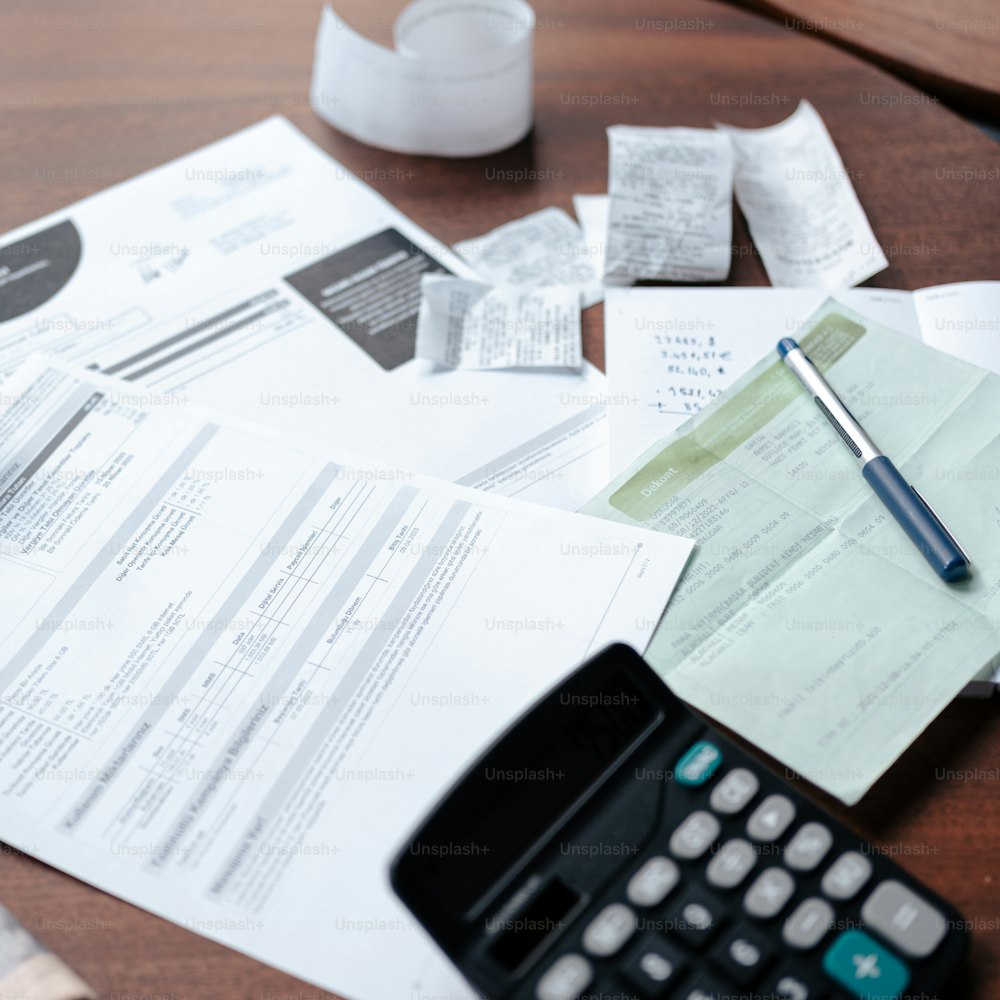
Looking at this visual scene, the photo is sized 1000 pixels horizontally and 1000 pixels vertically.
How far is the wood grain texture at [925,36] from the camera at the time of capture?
2.59 ft

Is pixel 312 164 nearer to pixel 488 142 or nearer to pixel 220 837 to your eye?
pixel 488 142

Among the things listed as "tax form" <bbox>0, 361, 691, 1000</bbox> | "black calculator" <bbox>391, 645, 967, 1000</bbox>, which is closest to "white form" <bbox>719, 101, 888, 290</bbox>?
"tax form" <bbox>0, 361, 691, 1000</bbox>

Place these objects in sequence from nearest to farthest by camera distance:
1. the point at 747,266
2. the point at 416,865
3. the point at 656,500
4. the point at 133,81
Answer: the point at 416,865 → the point at 656,500 → the point at 747,266 → the point at 133,81

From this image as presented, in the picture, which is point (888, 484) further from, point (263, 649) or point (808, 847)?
point (263, 649)

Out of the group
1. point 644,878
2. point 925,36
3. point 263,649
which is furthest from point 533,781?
point 925,36

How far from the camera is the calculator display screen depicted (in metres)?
0.39

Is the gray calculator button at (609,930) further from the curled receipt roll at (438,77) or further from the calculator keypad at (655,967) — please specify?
the curled receipt roll at (438,77)

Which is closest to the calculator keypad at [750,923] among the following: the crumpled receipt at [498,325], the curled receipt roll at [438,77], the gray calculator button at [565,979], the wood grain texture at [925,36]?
the gray calculator button at [565,979]

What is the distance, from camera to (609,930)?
1.27 feet

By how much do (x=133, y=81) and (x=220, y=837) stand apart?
619mm

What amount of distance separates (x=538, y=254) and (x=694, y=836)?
42cm

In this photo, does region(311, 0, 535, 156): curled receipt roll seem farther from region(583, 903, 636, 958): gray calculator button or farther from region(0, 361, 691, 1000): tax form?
region(583, 903, 636, 958): gray calculator button

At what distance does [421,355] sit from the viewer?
640mm

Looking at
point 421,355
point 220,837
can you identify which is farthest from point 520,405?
point 220,837
